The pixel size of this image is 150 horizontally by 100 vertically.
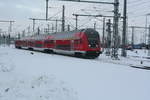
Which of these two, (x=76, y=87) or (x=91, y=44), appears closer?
(x=76, y=87)

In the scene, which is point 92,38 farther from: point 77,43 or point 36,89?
point 36,89

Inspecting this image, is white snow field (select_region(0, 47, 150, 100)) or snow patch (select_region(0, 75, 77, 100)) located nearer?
white snow field (select_region(0, 47, 150, 100))

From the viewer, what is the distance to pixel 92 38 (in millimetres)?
25391

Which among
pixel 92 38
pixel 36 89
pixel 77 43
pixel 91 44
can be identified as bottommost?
pixel 36 89

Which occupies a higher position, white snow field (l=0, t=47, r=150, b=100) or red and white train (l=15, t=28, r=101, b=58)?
red and white train (l=15, t=28, r=101, b=58)

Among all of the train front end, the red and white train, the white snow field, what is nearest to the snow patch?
the white snow field

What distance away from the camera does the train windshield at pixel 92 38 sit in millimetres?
24984

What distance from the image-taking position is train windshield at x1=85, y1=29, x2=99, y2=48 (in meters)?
25.0

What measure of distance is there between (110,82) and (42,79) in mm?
2821

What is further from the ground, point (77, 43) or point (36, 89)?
point (77, 43)

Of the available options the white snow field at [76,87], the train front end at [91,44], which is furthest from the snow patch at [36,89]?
the train front end at [91,44]

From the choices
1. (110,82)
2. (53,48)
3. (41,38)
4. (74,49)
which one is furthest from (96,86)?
(41,38)

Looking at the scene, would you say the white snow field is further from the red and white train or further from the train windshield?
the train windshield

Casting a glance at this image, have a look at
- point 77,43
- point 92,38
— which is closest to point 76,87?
point 92,38
